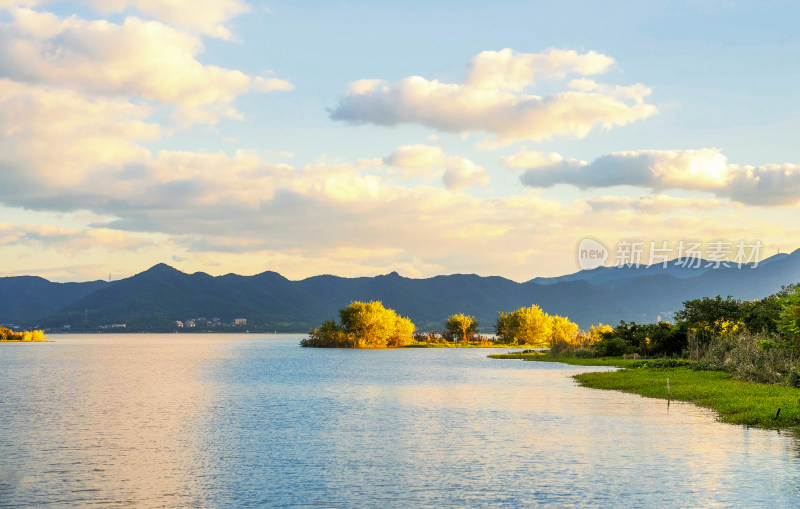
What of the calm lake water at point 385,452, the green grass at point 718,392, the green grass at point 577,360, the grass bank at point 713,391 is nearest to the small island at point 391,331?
the green grass at point 577,360

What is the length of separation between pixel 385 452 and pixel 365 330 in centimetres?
15091

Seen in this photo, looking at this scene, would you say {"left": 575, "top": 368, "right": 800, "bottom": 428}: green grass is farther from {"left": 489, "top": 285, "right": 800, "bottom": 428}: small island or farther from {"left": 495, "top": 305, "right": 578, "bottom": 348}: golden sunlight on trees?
{"left": 495, "top": 305, "right": 578, "bottom": 348}: golden sunlight on trees

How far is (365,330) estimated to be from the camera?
18062 centimetres

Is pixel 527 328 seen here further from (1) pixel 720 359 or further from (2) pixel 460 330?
(1) pixel 720 359

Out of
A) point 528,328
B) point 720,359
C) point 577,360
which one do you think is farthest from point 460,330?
point 720,359

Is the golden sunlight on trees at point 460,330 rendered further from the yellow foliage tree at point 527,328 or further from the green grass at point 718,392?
the green grass at point 718,392

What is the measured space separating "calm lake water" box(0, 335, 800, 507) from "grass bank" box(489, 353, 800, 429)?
2.03 metres

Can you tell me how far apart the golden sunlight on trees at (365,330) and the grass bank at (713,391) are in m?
104

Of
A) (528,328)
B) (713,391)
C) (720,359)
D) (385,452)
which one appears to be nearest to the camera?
(385,452)

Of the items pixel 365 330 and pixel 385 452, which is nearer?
pixel 385 452

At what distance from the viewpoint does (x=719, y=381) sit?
5572 cm

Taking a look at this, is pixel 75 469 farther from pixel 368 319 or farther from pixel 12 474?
pixel 368 319

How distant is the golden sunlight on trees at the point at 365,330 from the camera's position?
7096 inches

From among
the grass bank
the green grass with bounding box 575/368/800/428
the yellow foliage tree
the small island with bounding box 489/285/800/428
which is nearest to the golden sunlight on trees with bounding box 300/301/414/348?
the yellow foliage tree
